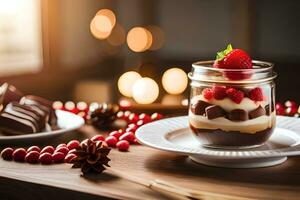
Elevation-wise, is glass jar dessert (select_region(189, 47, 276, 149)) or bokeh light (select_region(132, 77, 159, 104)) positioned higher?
glass jar dessert (select_region(189, 47, 276, 149))

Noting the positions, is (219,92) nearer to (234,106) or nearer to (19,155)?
(234,106)

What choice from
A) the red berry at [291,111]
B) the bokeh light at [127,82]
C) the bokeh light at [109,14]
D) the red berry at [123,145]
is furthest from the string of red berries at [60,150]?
the bokeh light at [109,14]

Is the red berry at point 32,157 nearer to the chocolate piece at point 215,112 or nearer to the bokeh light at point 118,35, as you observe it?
the chocolate piece at point 215,112

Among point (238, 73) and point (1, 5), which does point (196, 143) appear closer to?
point (238, 73)

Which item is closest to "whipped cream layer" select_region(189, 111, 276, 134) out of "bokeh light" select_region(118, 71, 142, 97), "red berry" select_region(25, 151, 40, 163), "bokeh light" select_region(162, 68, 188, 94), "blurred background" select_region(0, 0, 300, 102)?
"red berry" select_region(25, 151, 40, 163)

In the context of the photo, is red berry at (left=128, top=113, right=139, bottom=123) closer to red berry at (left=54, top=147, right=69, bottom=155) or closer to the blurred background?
red berry at (left=54, top=147, right=69, bottom=155)
